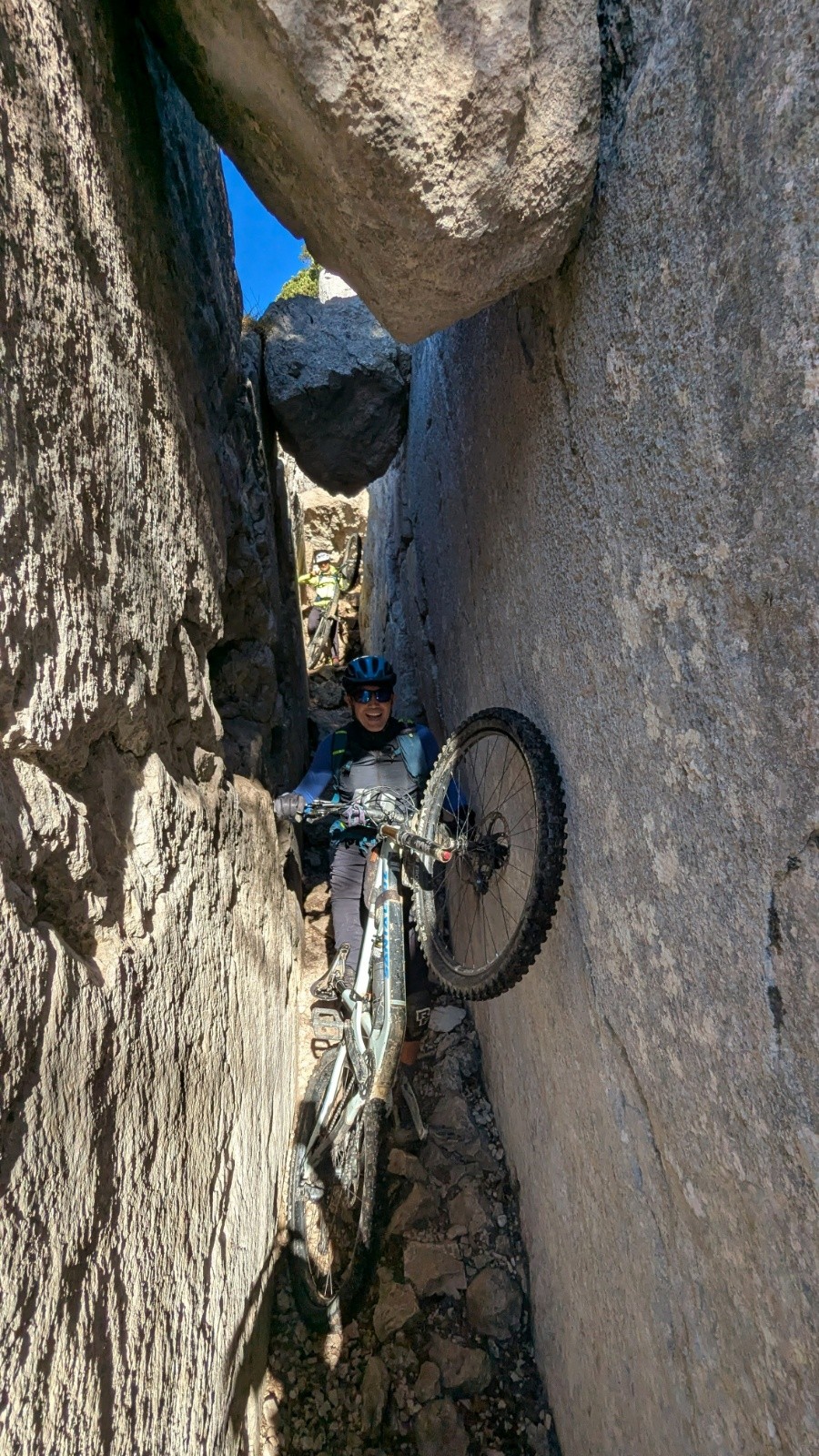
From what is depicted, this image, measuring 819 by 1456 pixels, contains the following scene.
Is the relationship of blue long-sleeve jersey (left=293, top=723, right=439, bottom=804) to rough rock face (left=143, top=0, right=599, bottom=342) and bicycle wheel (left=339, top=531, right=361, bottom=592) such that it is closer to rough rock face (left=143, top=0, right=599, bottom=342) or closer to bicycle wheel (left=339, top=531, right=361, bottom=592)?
rough rock face (left=143, top=0, right=599, bottom=342)

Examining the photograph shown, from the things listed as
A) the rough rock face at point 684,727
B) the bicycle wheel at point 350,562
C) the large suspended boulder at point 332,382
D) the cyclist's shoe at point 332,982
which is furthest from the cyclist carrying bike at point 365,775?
the bicycle wheel at point 350,562

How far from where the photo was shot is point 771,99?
92 centimetres

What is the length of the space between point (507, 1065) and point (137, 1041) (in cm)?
177

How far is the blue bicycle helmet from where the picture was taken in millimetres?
3816

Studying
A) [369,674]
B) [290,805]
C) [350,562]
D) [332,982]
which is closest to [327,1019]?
[332,982]

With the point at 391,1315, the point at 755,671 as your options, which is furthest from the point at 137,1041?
the point at 391,1315

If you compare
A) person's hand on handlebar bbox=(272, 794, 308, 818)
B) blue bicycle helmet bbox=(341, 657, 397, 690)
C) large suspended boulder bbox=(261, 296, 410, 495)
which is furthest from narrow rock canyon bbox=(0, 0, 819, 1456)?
large suspended boulder bbox=(261, 296, 410, 495)

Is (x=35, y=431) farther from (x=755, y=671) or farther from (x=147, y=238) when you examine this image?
(x=755, y=671)

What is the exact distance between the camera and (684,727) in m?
1.22

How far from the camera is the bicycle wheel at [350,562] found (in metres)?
8.87

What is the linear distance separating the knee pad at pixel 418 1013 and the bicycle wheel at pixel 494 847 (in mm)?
339

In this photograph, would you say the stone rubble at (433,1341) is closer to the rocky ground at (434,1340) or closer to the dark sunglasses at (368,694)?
the rocky ground at (434,1340)

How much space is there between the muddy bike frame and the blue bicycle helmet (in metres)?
1.00

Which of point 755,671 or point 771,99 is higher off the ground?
point 771,99
